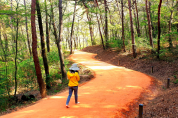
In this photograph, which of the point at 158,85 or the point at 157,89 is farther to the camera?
the point at 158,85

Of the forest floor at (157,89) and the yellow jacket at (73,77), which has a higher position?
the yellow jacket at (73,77)

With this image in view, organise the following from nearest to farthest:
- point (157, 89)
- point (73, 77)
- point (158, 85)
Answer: point (73, 77) → point (157, 89) → point (158, 85)

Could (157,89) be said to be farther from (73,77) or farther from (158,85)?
(73,77)

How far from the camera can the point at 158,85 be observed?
948cm

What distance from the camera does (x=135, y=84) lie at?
366 inches

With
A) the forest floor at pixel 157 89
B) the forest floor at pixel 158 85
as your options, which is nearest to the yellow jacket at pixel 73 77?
the forest floor at pixel 157 89

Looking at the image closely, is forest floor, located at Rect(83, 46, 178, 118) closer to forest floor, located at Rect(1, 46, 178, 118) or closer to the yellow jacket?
forest floor, located at Rect(1, 46, 178, 118)

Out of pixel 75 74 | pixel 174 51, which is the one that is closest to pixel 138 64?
pixel 174 51

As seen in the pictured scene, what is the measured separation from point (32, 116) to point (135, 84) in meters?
7.20

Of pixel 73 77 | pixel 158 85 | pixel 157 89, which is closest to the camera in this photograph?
pixel 73 77

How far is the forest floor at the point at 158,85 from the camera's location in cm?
540

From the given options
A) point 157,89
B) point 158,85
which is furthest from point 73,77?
point 158,85

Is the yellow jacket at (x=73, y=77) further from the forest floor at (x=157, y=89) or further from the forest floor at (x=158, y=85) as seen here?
the forest floor at (x=158, y=85)

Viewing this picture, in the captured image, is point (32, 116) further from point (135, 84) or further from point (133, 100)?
point (135, 84)
